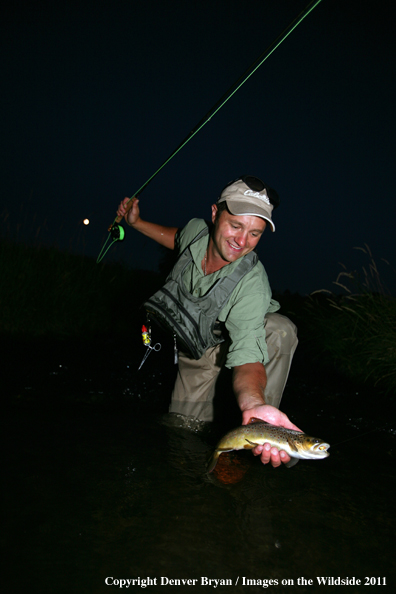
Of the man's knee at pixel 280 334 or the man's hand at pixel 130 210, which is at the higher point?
the man's hand at pixel 130 210

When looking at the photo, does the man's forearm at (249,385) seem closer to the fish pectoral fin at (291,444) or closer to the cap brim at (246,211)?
the fish pectoral fin at (291,444)

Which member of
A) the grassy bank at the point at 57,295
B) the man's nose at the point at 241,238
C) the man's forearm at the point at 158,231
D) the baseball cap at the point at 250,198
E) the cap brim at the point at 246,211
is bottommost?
the grassy bank at the point at 57,295

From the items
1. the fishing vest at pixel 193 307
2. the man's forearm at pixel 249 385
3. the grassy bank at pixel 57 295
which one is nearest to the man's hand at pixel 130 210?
the fishing vest at pixel 193 307

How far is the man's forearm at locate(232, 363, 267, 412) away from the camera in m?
2.57

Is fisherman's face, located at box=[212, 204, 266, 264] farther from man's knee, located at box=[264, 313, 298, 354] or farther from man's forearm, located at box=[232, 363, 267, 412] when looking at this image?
man's forearm, located at box=[232, 363, 267, 412]

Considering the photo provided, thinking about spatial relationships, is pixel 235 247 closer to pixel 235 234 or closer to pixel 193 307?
pixel 235 234

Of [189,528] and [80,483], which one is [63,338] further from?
[189,528]

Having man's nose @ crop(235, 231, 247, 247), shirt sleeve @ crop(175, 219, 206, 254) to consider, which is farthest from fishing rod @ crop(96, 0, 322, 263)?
man's nose @ crop(235, 231, 247, 247)

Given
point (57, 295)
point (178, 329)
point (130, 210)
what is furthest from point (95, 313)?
point (178, 329)

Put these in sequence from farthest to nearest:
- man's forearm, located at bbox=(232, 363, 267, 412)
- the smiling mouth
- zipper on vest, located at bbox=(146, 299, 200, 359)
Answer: zipper on vest, located at bbox=(146, 299, 200, 359), the smiling mouth, man's forearm, located at bbox=(232, 363, 267, 412)

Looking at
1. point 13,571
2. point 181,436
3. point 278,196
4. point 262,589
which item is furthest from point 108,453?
point 278,196

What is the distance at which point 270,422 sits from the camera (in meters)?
2.37

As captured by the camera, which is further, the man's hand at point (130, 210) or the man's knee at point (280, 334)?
the man's hand at point (130, 210)

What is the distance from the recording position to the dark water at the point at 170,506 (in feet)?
5.68
